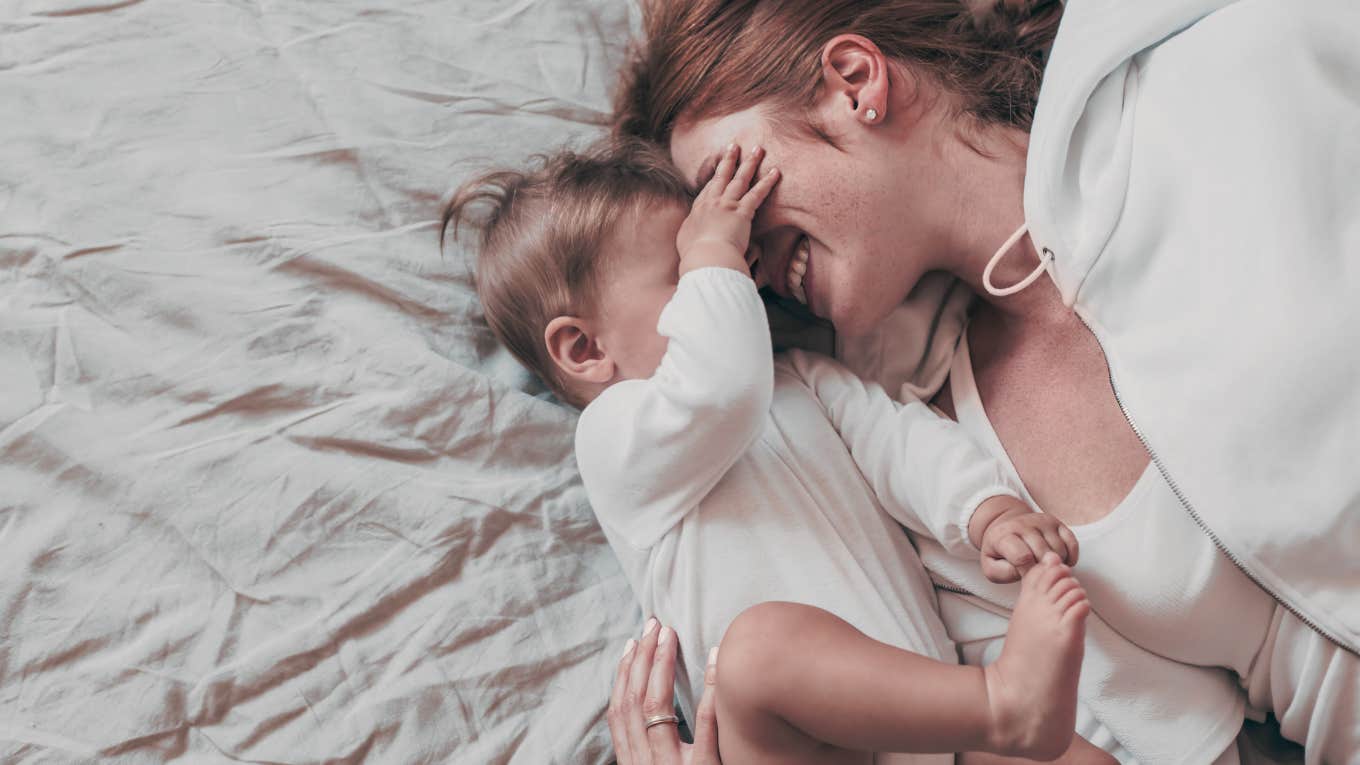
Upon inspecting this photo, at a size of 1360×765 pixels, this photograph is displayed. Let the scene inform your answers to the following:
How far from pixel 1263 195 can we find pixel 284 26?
3.65 feet

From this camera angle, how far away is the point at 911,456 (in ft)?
3.67

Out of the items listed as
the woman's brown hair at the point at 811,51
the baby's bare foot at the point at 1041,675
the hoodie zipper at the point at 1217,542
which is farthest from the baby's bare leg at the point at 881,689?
the woman's brown hair at the point at 811,51

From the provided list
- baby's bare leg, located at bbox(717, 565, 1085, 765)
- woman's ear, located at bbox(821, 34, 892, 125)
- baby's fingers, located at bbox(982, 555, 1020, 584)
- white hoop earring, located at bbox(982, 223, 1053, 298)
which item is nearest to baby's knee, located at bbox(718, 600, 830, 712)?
baby's bare leg, located at bbox(717, 565, 1085, 765)

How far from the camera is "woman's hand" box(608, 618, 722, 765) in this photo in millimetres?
997

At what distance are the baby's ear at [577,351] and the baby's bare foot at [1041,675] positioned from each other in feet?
1.68

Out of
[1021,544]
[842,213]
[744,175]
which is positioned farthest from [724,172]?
[1021,544]

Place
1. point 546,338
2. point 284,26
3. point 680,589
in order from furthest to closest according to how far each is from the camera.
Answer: point 284,26, point 546,338, point 680,589

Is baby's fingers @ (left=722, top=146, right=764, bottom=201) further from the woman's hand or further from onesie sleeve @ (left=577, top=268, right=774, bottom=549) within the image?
the woman's hand

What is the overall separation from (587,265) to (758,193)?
0.64ft

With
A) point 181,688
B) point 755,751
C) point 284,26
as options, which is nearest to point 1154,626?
point 755,751

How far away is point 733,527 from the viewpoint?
3.52 ft

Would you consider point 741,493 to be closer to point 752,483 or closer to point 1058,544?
point 752,483

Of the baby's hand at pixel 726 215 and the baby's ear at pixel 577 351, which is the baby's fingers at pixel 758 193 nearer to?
the baby's hand at pixel 726 215

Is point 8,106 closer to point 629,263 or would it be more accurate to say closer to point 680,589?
point 629,263
